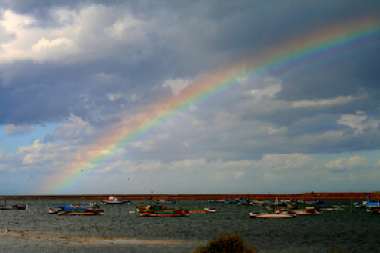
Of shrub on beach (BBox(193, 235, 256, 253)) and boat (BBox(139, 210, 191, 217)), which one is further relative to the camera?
boat (BBox(139, 210, 191, 217))

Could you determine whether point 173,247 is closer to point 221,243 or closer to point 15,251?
point 15,251

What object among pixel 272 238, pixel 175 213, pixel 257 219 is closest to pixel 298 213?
pixel 257 219

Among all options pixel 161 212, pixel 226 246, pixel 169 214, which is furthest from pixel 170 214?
pixel 226 246

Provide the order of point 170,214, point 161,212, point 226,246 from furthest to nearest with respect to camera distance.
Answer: point 161,212 → point 170,214 → point 226,246

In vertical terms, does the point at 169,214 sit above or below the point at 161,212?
below

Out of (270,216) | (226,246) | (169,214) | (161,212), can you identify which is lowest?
(169,214)

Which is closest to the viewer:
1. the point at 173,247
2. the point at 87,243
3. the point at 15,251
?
the point at 15,251

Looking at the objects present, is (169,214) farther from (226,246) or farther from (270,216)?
(226,246)

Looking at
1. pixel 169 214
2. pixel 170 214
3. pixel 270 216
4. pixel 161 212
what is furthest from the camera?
pixel 161 212

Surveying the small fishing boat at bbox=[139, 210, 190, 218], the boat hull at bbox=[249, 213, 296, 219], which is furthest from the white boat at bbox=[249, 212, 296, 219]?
the small fishing boat at bbox=[139, 210, 190, 218]

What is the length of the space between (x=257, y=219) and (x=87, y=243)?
56.3 meters

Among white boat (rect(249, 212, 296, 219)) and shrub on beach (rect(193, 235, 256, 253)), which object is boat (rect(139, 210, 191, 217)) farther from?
shrub on beach (rect(193, 235, 256, 253))

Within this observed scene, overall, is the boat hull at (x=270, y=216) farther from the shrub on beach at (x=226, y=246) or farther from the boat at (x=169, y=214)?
the shrub on beach at (x=226, y=246)

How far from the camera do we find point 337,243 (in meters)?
60.5
